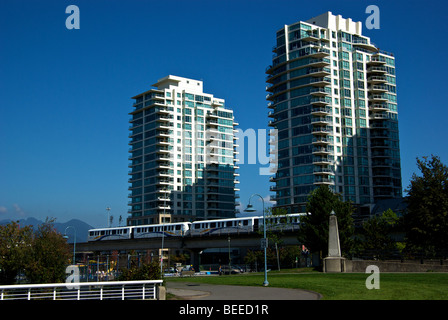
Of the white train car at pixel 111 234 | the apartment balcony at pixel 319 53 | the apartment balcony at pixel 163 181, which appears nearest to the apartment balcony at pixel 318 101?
the apartment balcony at pixel 319 53

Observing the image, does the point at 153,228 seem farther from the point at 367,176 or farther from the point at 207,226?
the point at 367,176

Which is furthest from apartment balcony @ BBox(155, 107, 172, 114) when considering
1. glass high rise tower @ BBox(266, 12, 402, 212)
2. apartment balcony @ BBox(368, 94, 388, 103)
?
apartment balcony @ BBox(368, 94, 388, 103)

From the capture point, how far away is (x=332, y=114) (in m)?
122

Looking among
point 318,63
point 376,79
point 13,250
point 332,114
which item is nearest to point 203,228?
point 332,114

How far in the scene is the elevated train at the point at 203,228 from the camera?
80188 mm

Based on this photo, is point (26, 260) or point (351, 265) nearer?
point (26, 260)

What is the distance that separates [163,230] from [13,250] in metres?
69.1

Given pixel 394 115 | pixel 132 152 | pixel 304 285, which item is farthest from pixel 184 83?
pixel 304 285

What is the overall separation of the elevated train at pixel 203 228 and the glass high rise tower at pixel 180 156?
29751 millimetres

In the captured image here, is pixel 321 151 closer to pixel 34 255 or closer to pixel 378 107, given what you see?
pixel 378 107

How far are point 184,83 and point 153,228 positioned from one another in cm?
6542

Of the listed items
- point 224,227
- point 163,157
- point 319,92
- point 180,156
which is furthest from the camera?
point 180,156

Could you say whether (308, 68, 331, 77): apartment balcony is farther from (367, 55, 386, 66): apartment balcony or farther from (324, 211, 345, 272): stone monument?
(324, 211, 345, 272): stone monument
